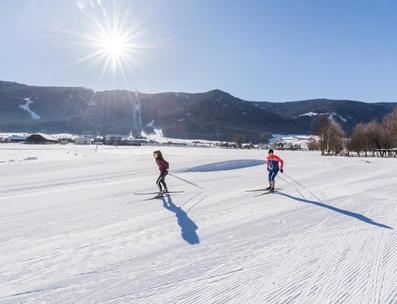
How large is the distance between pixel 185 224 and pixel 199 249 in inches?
64.9

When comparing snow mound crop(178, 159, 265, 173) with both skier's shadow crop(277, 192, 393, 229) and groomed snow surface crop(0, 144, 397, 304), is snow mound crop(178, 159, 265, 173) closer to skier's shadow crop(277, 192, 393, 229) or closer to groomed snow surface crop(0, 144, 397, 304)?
groomed snow surface crop(0, 144, 397, 304)

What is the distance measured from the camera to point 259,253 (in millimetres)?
4898

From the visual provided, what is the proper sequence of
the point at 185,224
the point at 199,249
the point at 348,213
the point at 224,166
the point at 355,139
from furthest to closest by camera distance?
1. the point at 355,139
2. the point at 224,166
3. the point at 348,213
4. the point at 185,224
5. the point at 199,249

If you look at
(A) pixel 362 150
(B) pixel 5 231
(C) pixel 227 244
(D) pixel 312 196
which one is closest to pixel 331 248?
(C) pixel 227 244

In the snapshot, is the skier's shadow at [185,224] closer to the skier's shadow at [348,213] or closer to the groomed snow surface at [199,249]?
the groomed snow surface at [199,249]

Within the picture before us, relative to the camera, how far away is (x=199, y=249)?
512cm

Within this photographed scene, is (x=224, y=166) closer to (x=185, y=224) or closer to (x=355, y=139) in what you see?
(x=185, y=224)

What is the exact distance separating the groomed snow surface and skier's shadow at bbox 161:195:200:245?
24 mm

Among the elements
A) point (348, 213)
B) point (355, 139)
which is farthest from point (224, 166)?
point (355, 139)

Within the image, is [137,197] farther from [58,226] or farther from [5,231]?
[5,231]

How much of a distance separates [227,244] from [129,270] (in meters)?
1.87

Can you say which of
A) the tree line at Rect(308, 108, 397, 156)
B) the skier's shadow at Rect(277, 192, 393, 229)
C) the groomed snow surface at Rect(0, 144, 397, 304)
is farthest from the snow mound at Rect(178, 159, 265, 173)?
the tree line at Rect(308, 108, 397, 156)

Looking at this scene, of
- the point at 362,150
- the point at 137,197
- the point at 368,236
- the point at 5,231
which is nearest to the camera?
the point at 368,236

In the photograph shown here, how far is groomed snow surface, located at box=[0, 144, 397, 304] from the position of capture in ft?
12.1
